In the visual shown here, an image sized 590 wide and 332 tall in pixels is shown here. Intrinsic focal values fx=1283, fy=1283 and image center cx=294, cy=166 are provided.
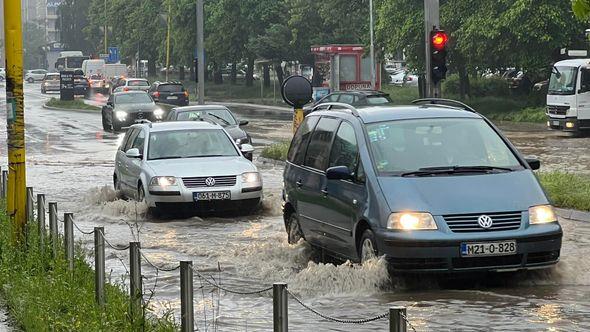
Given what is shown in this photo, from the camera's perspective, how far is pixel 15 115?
41.2 feet

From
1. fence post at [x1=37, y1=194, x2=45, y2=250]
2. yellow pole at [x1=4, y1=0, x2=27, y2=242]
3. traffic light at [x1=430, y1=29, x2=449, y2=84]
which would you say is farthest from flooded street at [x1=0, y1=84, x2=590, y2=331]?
traffic light at [x1=430, y1=29, x2=449, y2=84]

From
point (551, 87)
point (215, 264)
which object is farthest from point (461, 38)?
point (215, 264)

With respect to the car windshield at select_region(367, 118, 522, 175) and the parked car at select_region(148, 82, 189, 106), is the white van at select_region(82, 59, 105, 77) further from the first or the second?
the car windshield at select_region(367, 118, 522, 175)

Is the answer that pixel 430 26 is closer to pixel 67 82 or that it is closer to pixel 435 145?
pixel 435 145

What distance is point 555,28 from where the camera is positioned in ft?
157

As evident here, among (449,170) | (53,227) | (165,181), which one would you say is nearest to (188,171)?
(165,181)

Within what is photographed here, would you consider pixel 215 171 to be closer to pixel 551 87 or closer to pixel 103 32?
pixel 551 87

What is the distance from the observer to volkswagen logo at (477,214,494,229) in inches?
422

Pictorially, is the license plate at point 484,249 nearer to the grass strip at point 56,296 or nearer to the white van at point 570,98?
the grass strip at point 56,296

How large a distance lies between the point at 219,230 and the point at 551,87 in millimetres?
26420

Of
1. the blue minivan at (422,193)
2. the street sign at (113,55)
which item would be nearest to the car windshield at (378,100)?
the blue minivan at (422,193)

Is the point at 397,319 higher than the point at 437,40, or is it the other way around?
the point at 437,40

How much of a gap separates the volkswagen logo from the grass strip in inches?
119

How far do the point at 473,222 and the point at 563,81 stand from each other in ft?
103
